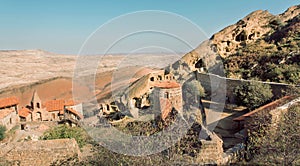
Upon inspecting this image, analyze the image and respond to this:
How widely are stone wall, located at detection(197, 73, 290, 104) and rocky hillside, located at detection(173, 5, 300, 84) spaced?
3.77 feet

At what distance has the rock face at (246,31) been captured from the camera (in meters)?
26.3

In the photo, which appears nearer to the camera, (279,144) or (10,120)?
(279,144)

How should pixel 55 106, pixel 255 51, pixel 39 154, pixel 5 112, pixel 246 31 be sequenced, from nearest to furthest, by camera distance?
pixel 39 154 < pixel 5 112 < pixel 55 106 < pixel 255 51 < pixel 246 31

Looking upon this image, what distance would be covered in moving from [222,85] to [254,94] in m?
3.49

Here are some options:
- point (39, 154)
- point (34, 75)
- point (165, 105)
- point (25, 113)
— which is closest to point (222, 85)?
point (165, 105)

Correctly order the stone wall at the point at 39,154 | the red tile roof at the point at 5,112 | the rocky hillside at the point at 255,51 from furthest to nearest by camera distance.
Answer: the rocky hillside at the point at 255,51
the red tile roof at the point at 5,112
the stone wall at the point at 39,154

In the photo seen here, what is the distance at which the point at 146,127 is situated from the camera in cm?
728

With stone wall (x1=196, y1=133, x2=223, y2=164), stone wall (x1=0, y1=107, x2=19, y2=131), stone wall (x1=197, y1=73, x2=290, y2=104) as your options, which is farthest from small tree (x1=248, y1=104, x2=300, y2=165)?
stone wall (x1=0, y1=107, x2=19, y2=131)

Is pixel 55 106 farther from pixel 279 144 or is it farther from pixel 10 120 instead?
pixel 279 144

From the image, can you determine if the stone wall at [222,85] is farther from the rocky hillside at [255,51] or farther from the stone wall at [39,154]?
the stone wall at [39,154]

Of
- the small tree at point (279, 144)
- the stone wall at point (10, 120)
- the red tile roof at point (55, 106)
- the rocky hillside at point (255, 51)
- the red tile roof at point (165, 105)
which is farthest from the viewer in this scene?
the red tile roof at point (55, 106)

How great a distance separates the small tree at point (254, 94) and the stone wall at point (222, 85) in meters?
0.41

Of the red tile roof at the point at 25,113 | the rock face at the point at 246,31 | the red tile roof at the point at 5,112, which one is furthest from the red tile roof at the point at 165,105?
the rock face at the point at 246,31

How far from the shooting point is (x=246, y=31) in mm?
27625
